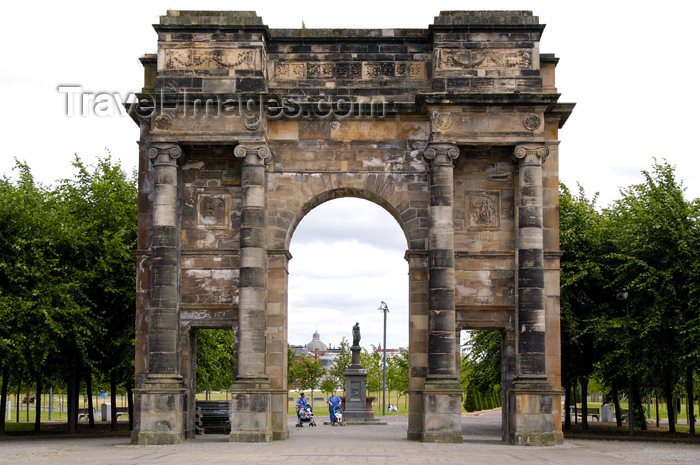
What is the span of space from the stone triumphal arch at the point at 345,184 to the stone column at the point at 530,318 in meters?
Answer: 0.05

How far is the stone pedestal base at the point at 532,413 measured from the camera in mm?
22375

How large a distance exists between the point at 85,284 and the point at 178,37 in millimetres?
9062

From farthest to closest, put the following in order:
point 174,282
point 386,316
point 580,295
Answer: point 386,316, point 580,295, point 174,282

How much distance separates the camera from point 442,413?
22.4m

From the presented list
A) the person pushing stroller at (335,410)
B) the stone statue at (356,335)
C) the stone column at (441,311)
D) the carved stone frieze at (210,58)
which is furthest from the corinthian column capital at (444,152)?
the stone statue at (356,335)

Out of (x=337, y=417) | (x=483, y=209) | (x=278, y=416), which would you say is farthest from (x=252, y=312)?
(x=337, y=417)

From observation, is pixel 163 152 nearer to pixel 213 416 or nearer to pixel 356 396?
pixel 213 416

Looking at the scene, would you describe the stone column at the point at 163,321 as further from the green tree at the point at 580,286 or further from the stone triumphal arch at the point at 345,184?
the green tree at the point at 580,286

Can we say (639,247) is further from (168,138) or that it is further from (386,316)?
(386,316)

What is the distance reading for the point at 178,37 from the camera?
79.2ft

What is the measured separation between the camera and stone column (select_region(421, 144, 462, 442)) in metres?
22.4

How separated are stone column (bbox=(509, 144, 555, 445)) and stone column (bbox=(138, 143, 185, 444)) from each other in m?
8.80

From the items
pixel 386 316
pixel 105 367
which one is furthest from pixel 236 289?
pixel 386 316

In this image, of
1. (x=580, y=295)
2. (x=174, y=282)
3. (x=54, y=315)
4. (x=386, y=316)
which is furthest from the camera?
(x=386, y=316)
